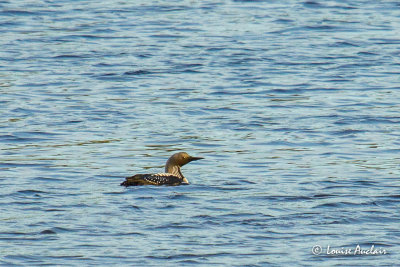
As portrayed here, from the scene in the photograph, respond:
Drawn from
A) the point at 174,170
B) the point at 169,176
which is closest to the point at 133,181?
the point at 169,176

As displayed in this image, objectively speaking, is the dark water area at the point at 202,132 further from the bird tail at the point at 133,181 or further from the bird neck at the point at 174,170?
the bird neck at the point at 174,170

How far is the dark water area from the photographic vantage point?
11312 millimetres

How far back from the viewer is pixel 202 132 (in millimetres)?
17250

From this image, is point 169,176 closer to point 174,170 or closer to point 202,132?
point 174,170

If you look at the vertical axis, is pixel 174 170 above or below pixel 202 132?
above

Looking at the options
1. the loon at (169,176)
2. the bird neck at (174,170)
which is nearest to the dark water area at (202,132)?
the loon at (169,176)

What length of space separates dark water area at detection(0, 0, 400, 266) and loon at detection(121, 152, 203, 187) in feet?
0.45

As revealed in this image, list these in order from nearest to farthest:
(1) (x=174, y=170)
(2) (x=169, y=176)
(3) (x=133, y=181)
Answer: (3) (x=133, y=181)
(2) (x=169, y=176)
(1) (x=174, y=170)

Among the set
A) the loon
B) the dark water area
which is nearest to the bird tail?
the loon

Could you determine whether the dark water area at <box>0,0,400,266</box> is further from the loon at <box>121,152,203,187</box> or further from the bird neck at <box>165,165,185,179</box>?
the bird neck at <box>165,165,185,179</box>

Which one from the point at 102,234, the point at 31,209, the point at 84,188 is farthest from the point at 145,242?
the point at 84,188

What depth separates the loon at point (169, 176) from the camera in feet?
44.8

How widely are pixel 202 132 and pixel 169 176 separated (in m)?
3.07

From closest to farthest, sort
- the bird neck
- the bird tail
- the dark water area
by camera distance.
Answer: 1. the dark water area
2. the bird tail
3. the bird neck
